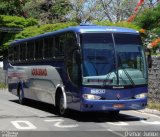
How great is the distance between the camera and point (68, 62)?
16125 millimetres

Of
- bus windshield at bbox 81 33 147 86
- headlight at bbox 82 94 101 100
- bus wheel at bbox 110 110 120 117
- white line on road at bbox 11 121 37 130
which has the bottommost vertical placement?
bus wheel at bbox 110 110 120 117

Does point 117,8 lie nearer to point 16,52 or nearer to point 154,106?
point 16,52

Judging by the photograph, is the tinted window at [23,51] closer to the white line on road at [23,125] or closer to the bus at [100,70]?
the bus at [100,70]

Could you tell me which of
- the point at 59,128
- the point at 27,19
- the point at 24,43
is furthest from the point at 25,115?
the point at 27,19

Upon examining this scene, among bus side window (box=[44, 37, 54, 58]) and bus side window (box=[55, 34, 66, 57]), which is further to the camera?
bus side window (box=[44, 37, 54, 58])

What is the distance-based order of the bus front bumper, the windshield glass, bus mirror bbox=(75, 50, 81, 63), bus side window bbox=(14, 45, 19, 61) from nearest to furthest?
the bus front bumper
bus mirror bbox=(75, 50, 81, 63)
the windshield glass
bus side window bbox=(14, 45, 19, 61)

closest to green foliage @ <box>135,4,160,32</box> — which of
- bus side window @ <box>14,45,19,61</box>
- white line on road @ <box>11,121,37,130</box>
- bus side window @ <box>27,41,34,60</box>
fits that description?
bus side window @ <box>14,45,19,61</box>

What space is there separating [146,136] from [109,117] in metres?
4.76

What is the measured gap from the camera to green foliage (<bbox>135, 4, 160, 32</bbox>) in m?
27.4

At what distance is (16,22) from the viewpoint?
161 feet

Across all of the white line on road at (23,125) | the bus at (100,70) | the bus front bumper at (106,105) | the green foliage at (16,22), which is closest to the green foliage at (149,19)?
the bus at (100,70)

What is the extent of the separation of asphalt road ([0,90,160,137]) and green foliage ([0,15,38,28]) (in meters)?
29.9

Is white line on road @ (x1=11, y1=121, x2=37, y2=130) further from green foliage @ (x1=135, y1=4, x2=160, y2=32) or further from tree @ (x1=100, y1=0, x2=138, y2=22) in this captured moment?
tree @ (x1=100, y1=0, x2=138, y2=22)

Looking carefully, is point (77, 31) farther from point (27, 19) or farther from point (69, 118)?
point (27, 19)
